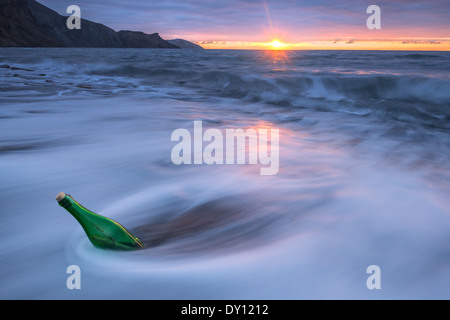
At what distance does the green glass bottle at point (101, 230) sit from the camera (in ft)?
3.77

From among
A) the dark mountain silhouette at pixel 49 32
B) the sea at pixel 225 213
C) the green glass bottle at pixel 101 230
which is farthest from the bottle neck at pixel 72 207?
the dark mountain silhouette at pixel 49 32

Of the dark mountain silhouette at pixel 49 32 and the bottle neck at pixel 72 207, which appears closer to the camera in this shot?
the bottle neck at pixel 72 207

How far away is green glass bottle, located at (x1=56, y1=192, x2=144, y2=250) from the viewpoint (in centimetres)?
115

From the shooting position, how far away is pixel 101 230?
3.98ft

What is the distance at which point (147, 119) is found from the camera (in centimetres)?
420

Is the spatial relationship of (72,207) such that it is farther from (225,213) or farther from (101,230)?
(225,213)

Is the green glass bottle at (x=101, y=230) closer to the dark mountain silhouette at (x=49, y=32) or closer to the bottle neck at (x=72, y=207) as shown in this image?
the bottle neck at (x=72, y=207)

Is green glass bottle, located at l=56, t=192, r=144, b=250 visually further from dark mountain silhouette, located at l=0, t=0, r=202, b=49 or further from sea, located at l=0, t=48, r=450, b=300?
dark mountain silhouette, located at l=0, t=0, r=202, b=49

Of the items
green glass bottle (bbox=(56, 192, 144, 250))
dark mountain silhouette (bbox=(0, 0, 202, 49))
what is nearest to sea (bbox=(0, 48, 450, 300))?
green glass bottle (bbox=(56, 192, 144, 250))

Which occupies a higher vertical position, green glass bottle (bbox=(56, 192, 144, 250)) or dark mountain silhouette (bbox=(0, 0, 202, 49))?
dark mountain silhouette (bbox=(0, 0, 202, 49))

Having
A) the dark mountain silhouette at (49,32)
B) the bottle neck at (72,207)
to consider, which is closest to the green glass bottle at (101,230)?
the bottle neck at (72,207)

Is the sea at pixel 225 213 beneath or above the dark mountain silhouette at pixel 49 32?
beneath
